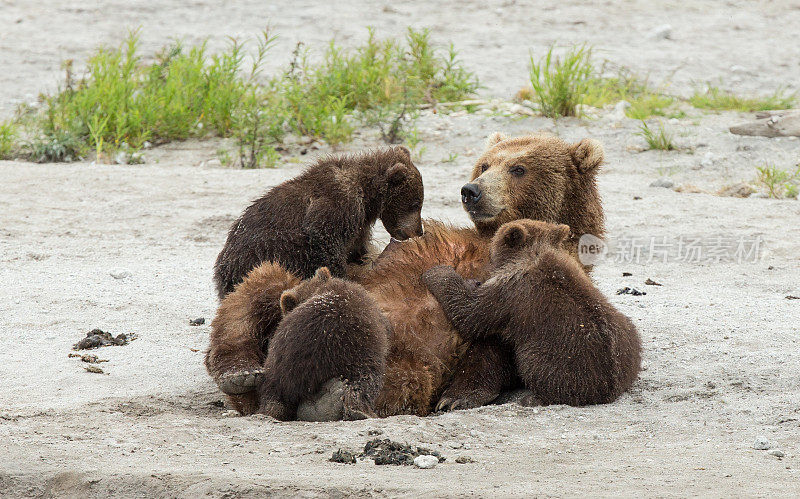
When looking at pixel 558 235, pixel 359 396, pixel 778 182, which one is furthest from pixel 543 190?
pixel 778 182

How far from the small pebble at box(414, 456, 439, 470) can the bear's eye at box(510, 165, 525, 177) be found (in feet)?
6.73

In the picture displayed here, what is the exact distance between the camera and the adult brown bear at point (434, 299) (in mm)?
4363

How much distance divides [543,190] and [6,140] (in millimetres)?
6734

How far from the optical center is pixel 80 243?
7.73 meters

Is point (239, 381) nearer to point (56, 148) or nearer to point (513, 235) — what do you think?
point (513, 235)

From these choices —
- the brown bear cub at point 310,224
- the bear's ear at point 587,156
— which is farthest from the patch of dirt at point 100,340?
the bear's ear at point 587,156

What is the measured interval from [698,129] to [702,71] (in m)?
3.29

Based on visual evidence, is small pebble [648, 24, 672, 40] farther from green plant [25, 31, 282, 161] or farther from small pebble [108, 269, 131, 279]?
small pebble [108, 269, 131, 279]

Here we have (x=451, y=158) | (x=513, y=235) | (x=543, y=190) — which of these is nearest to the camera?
(x=513, y=235)

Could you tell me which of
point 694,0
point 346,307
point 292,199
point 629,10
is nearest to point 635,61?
point 629,10

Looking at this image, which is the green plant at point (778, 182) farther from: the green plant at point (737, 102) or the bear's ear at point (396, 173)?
the bear's ear at point (396, 173)

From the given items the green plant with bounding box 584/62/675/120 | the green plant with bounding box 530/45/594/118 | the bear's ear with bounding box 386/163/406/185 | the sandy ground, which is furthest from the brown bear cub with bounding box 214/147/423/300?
the green plant with bounding box 584/62/675/120

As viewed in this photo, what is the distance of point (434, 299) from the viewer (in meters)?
4.59

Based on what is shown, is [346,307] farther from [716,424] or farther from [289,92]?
[289,92]
